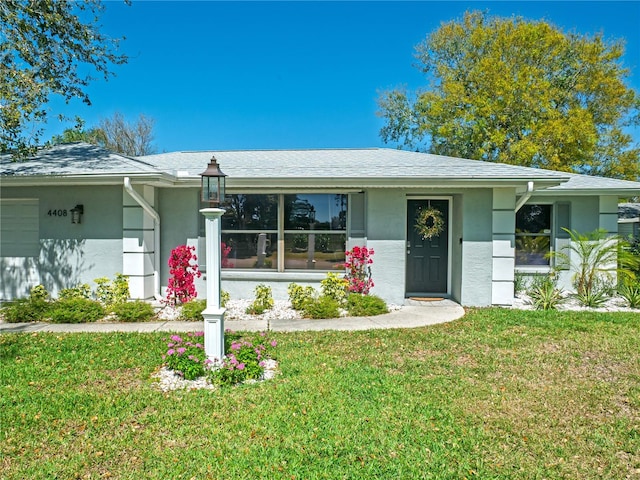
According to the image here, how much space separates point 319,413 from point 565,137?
18.9m

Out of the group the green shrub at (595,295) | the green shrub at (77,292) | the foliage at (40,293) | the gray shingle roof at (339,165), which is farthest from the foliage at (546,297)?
the foliage at (40,293)

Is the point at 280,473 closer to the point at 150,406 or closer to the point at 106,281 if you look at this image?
the point at 150,406

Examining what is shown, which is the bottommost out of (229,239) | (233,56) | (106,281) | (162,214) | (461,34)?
(106,281)

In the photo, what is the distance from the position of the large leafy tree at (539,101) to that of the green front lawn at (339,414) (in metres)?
15.5

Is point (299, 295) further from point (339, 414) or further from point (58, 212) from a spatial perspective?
point (58, 212)

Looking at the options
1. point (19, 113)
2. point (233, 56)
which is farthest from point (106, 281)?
point (233, 56)

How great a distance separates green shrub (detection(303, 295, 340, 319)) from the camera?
6.84 metres

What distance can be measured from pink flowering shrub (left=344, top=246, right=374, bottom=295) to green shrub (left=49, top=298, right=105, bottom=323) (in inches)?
179

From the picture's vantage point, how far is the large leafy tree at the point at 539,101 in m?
17.9

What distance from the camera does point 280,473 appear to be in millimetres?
2605

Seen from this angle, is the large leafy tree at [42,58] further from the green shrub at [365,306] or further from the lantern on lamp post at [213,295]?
the green shrub at [365,306]

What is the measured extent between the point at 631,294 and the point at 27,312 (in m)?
11.6

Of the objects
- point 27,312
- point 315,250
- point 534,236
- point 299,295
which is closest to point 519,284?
point 534,236

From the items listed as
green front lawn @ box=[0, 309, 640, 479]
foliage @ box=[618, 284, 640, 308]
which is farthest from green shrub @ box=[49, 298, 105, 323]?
foliage @ box=[618, 284, 640, 308]
